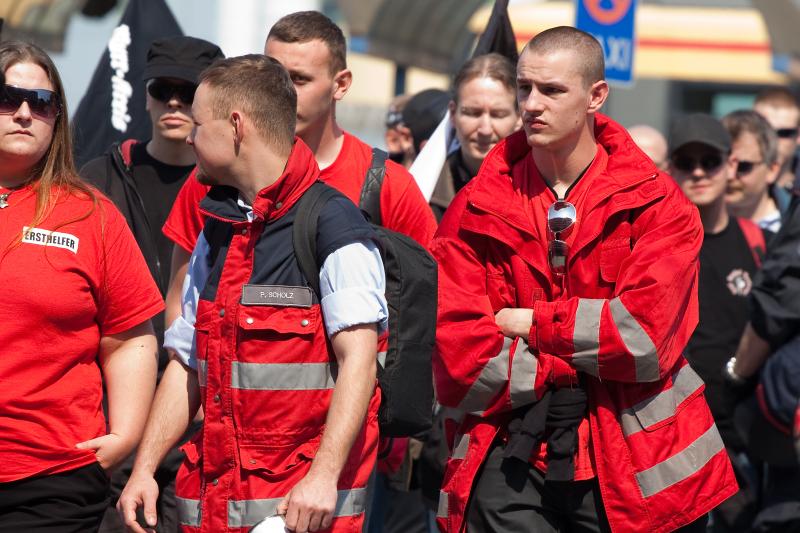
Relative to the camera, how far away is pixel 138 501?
423 cm

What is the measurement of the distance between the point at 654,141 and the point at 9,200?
16.5 feet

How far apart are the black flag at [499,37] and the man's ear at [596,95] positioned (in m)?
2.38

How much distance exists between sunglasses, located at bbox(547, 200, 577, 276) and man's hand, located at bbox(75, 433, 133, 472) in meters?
1.50

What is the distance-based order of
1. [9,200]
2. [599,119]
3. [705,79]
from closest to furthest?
[9,200]
[599,119]
[705,79]

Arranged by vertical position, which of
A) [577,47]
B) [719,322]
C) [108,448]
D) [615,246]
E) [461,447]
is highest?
[577,47]

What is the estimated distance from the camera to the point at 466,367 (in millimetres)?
4762

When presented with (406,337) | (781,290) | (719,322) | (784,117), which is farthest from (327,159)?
(784,117)

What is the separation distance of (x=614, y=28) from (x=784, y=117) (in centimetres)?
205

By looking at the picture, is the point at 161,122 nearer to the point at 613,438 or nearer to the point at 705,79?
the point at 613,438

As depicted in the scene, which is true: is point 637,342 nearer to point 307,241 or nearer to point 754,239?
point 307,241

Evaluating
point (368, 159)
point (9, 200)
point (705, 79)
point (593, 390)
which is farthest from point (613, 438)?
point (705, 79)

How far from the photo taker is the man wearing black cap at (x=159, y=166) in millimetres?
5996

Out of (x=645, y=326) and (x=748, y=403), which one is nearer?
(x=645, y=326)

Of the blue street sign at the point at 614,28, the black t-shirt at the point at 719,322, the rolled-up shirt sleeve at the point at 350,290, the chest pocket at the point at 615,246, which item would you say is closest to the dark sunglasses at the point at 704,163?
the black t-shirt at the point at 719,322
